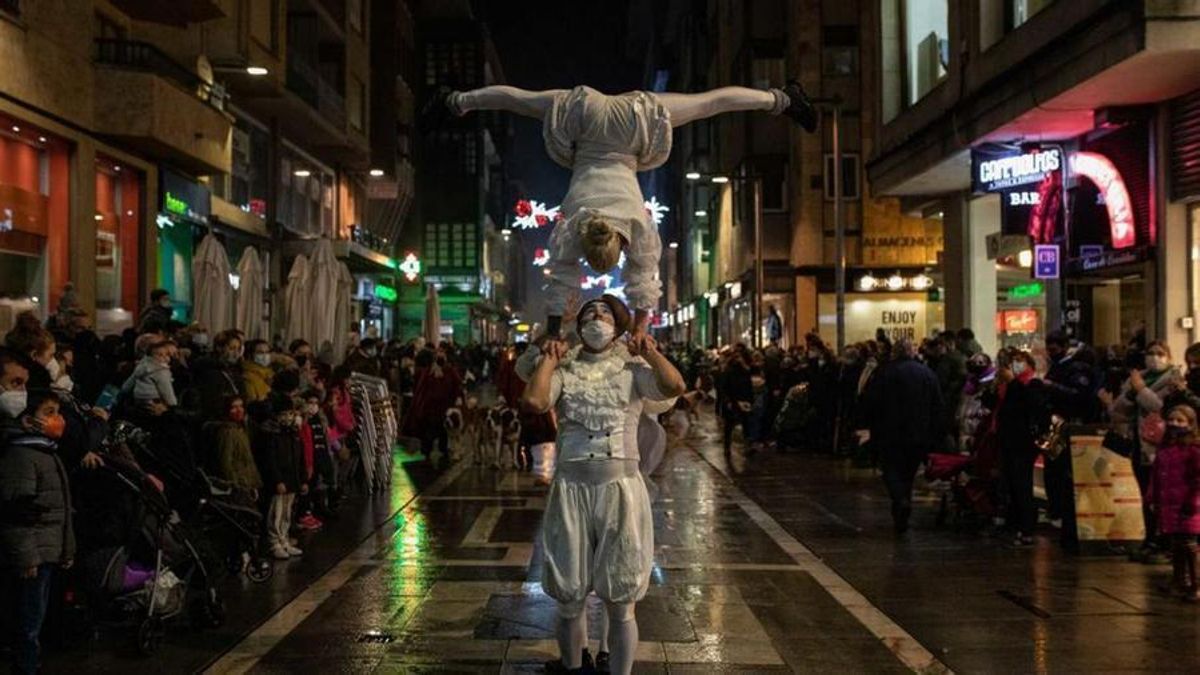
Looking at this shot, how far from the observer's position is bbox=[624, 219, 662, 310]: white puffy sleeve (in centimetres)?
739

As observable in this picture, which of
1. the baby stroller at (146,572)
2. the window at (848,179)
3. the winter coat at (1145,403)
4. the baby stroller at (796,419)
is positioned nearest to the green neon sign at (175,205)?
the baby stroller at (796,419)

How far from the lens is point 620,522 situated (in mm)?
6484

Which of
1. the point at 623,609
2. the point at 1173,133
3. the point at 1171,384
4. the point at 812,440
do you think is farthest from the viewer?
the point at 812,440

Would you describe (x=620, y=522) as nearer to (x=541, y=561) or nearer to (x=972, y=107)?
(x=541, y=561)

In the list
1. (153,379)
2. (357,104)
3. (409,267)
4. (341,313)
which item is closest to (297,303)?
(341,313)

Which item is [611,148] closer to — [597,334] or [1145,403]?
[597,334]

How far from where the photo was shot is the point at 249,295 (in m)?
18.9

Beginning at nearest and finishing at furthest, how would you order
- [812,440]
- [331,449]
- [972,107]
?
[331,449], [972,107], [812,440]

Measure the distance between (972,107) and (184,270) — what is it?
1514 centimetres

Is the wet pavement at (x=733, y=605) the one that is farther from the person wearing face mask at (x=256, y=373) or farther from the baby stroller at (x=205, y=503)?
the person wearing face mask at (x=256, y=373)

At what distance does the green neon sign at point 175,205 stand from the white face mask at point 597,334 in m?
17.5

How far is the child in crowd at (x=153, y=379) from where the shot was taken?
10031 mm

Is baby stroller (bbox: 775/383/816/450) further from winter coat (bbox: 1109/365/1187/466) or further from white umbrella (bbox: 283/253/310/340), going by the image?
winter coat (bbox: 1109/365/1187/466)

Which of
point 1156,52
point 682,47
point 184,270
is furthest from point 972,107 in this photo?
point 682,47
